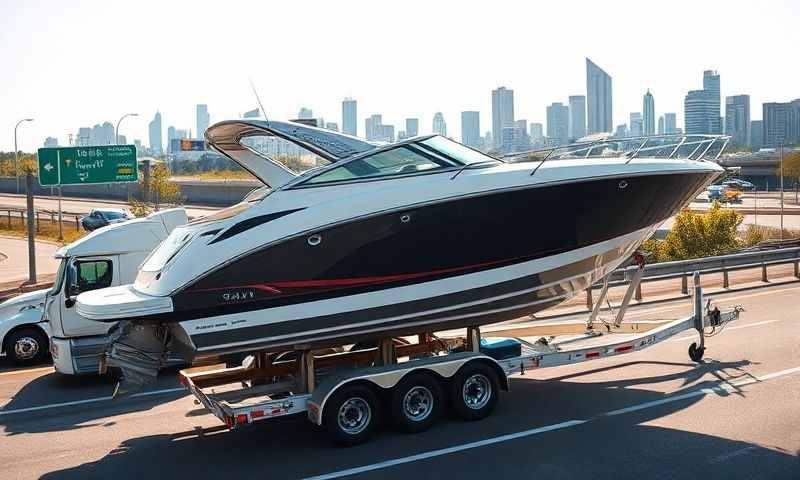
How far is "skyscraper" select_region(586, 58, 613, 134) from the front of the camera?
93.0 ft

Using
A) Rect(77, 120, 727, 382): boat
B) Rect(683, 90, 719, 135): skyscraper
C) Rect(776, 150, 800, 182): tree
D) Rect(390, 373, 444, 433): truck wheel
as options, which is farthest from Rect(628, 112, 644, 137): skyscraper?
Rect(683, 90, 719, 135): skyscraper

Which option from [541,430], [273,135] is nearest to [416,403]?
[541,430]

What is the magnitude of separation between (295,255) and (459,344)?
9.73 feet

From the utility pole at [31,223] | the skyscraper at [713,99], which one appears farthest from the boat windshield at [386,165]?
the skyscraper at [713,99]

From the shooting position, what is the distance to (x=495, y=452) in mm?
8664

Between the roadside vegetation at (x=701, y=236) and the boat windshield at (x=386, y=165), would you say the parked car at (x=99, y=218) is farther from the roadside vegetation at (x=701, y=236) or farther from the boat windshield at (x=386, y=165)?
the boat windshield at (x=386, y=165)

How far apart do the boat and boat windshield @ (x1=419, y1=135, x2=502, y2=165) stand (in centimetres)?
3

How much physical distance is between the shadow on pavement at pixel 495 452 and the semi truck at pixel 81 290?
3656 mm

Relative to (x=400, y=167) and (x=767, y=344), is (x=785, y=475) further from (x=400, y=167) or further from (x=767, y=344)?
(x=767, y=344)

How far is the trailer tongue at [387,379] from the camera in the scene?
Answer: 9.01 meters

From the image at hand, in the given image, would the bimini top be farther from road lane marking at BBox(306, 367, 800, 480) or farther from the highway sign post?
the highway sign post

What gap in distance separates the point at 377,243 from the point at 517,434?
8.50 ft

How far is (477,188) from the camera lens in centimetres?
961

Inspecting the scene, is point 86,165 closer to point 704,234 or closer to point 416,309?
point 704,234
